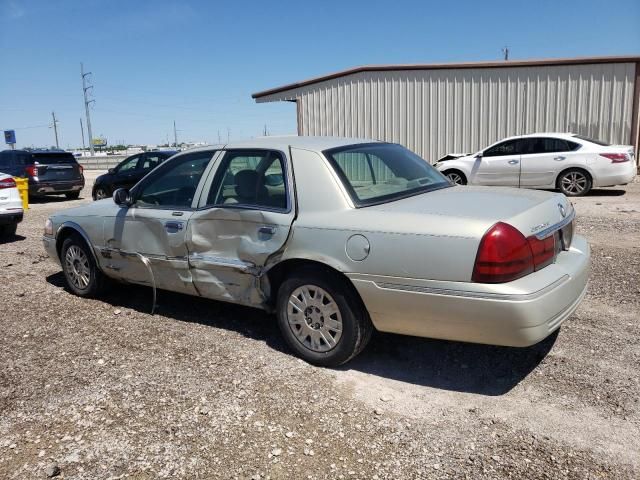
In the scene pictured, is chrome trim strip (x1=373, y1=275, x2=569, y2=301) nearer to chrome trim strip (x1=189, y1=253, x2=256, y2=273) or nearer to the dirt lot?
the dirt lot

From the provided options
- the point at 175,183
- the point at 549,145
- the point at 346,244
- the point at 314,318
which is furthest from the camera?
the point at 549,145

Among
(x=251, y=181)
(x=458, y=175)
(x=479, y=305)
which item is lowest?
(x=479, y=305)

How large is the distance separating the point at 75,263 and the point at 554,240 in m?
4.61

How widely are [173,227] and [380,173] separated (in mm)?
1737

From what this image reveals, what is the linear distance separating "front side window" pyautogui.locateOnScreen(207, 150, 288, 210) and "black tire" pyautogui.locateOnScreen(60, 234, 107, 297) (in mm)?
1871

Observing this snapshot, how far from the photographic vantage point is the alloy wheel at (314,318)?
12.4 feet

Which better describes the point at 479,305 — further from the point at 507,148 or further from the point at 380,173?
the point at 507,148

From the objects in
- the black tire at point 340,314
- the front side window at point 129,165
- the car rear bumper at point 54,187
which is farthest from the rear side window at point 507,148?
the car rear bumper at point 54,187

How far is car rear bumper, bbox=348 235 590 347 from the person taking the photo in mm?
3127

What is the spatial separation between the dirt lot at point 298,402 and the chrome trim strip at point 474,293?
2.29 feet

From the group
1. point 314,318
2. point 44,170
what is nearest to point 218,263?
point 314,318

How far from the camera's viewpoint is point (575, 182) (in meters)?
12.5

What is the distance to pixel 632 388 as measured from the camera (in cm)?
346

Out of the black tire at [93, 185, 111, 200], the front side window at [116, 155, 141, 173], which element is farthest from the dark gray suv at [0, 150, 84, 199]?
the front side window at [116, 155, 141, 173]
